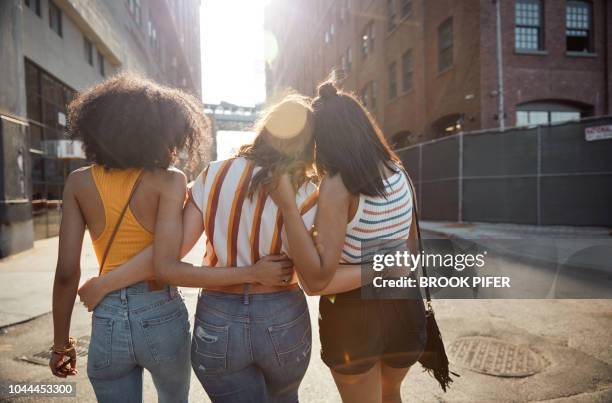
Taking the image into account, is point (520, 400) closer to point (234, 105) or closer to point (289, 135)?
point (289, 135)

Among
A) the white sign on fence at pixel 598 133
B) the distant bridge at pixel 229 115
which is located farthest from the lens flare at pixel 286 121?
the distant bridge at pixel 229 115

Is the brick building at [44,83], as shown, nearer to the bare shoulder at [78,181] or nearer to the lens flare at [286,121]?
the bare shoulder at [78,181]

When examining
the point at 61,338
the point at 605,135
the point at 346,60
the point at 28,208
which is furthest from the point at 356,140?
the point at 346,60

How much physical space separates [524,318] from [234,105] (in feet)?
294

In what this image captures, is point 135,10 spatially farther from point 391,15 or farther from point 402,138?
point 402,138

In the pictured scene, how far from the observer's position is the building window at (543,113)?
17.7m

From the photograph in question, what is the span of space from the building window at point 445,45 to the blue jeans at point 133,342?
19.9m

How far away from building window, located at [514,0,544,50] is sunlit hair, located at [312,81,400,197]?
1875 cm

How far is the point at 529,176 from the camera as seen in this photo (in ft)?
42.3

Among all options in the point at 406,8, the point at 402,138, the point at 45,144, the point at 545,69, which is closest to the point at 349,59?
the point at 406,8

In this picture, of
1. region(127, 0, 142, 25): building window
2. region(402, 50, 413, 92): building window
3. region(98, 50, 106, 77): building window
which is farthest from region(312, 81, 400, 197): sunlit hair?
region(127, 0, 142, 25): building window

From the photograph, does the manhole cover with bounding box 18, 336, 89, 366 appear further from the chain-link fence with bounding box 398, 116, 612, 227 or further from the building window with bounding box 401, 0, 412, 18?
the building window with bounding box 401, 0, 412, 18

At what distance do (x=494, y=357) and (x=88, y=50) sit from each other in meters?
19.6

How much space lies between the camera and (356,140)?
170 cm
